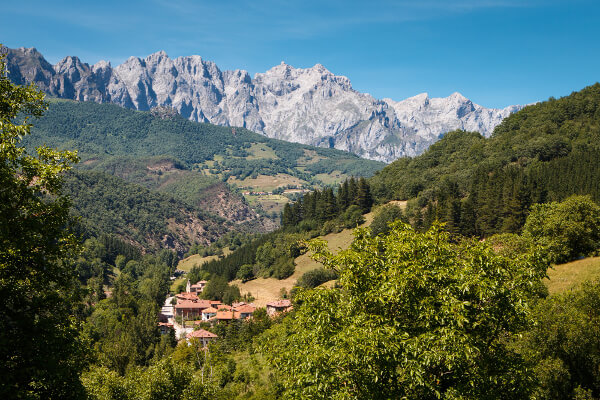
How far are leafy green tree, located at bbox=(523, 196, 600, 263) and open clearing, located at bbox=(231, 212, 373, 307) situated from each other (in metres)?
56.6

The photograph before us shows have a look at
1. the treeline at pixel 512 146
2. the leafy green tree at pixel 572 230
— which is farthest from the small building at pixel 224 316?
the treeline at pixel 512 146

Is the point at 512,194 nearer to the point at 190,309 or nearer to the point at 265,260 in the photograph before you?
the point at 265,260

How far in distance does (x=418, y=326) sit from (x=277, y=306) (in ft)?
273

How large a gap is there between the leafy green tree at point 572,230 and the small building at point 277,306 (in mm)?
53709

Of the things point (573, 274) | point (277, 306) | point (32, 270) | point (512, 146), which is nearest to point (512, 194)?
point (573, 274)

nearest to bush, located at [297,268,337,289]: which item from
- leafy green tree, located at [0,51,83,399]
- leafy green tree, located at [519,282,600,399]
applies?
leafy green tree, located at [519,282,600,399]

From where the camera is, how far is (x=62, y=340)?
43.9ft

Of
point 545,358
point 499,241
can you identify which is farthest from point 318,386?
point 499,241

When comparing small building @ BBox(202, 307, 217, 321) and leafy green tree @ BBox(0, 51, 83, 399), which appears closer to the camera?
leafy green tree @ BBox(0, 51, 83, 399)

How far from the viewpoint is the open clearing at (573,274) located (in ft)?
142

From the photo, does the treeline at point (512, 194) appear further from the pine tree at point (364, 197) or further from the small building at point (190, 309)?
the small building at point (190, 309)

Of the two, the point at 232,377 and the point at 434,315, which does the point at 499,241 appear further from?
the point at 434,315

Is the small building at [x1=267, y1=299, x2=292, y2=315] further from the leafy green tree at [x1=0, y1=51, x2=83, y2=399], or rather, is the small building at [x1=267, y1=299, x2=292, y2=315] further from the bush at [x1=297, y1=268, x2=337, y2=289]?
the leafy green tree at [x1=0, y1=51, x2=83, y2=399]

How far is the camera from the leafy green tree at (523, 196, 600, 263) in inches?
2112
